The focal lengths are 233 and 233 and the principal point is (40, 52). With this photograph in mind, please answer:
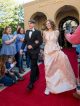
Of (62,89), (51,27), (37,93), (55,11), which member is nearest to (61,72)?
(62,89)

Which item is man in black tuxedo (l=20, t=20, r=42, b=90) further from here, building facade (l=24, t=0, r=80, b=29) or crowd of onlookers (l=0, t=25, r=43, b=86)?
building facade (l=24, t=0, r=80, b=29)

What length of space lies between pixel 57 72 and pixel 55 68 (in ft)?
0.35

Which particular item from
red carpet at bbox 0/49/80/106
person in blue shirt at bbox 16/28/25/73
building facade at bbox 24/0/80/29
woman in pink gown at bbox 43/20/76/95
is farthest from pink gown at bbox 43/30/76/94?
building facade at bbox 24/0/80/29

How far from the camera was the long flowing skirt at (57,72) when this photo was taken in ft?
18.0

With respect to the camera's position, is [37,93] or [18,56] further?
[18,56]

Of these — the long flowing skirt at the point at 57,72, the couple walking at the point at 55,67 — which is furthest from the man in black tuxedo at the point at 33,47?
the long flowing skirt at the point at 57,72

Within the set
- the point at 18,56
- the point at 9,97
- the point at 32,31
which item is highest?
the point at 32,31

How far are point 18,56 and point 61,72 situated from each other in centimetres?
306

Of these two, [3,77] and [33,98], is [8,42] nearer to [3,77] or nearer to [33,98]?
[3,77]

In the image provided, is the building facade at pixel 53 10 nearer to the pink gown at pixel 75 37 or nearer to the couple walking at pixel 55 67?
the couple walking at pixel 55 67

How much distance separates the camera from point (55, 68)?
5582mm

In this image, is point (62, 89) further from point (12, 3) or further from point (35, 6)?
point (12, 3)

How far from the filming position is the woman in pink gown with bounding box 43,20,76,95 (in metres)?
5.49

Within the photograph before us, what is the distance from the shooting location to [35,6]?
803 inches
